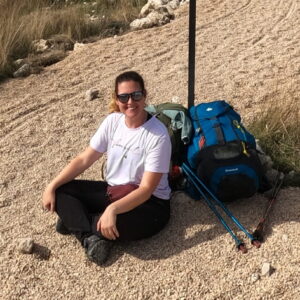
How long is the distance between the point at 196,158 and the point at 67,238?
1079 millimetres

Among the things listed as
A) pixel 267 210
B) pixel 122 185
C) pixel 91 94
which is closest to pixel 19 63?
pixel 91 94

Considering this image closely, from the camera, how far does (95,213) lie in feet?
10.9

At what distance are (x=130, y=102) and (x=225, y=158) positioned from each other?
2.64 ft

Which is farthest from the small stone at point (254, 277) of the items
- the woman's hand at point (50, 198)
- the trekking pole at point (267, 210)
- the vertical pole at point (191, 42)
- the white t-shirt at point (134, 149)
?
the vertical pole at point (191, 42)

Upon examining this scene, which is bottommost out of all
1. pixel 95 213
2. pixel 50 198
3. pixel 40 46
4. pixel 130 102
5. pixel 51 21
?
pixel 40 46

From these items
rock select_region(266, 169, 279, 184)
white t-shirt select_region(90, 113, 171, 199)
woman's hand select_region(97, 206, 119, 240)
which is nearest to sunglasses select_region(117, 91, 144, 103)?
white t-shirt select_region(90, 113, 171, 199)

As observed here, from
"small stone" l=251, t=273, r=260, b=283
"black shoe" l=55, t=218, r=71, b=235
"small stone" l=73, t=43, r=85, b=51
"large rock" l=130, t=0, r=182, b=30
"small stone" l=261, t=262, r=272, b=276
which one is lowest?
"large rock" l=130, t=0, r=182, b=30

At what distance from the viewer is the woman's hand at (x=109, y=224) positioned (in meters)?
2.89

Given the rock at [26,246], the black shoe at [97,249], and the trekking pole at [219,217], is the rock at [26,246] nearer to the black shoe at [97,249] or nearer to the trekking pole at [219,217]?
the black shoe at [97,249]

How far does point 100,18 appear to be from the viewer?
26.4 ft

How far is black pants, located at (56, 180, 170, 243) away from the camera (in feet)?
10.2

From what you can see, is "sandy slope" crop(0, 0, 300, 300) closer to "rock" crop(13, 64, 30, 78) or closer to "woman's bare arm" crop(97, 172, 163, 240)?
"rock" crop(13, 64, 30, 78)

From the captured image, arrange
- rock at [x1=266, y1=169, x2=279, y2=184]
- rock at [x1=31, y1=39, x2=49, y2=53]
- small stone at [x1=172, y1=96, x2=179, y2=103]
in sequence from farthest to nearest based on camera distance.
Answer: rock at [x1=31, y1=39, x2=49, y2=53] < small stone at [x1=172, y1=96, x2=179, y2=103] < rock at [x1=266, y1=169, x2=279, y2=184]

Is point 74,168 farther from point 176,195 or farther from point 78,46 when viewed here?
point 78,46
